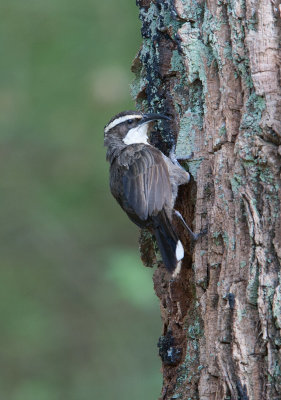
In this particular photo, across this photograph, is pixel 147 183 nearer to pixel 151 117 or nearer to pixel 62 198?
pixel 151 117

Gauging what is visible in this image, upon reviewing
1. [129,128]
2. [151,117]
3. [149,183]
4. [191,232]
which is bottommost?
[191,232]

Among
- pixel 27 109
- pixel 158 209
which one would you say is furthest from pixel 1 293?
pixel 158 209

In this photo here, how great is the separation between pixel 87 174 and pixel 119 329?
6.78 feet

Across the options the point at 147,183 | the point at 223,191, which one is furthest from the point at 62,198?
the point at 223,191

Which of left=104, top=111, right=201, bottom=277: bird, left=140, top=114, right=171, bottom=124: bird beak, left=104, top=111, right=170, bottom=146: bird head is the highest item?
left=104, top=111, right=170, bottom=146: bird head

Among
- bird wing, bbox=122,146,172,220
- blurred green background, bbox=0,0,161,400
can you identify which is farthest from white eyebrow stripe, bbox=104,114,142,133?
blurred green background, bbox=0,0,161,400

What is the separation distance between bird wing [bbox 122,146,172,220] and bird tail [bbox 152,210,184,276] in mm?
80

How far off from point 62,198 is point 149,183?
3.96 meters

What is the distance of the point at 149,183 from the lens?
5176mm

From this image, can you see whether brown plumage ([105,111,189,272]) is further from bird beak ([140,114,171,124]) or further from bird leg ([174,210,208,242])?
bird leg ([174,210,208,242])

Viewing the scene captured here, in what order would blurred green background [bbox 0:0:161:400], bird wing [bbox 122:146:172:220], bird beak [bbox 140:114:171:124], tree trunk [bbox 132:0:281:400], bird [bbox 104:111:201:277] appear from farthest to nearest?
blurred green background [bbox 0:0:161:400], bird wing [bbox 122:146:172:220], bird beak [bbox 140:114:171:124], bird [bbox 104:111:201:277], tree trunk [bbox 132:0:281:400]

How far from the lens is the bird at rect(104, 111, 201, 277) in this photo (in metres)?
4.62

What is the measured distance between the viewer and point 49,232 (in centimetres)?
909

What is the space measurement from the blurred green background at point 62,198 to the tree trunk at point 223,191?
406 centimetres
